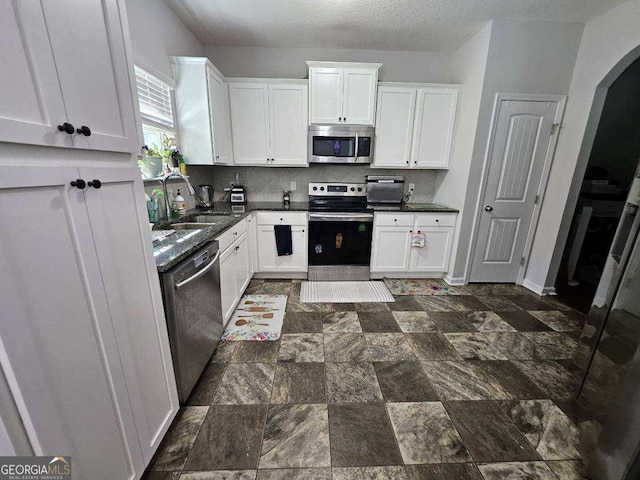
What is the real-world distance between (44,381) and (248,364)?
1.34m

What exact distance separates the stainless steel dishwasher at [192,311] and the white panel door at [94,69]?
0.68 meters

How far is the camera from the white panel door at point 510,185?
2736mm

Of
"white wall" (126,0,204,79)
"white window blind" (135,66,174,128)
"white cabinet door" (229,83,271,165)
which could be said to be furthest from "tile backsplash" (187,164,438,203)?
"white wall" (126,0,204,79)

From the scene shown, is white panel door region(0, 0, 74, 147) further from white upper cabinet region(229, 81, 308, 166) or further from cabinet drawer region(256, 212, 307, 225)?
white upper cabinet region(229, 81, 308, 166)

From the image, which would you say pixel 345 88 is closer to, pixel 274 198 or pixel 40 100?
pixel 274 198

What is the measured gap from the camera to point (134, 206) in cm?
103

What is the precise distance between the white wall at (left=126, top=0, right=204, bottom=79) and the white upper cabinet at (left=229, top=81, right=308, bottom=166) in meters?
0.66

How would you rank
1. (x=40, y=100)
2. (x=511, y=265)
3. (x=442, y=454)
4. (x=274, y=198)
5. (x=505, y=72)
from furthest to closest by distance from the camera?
(x=274, y=198) → (x=511, y=265) → (x=505, y=72) → (x=442, y=454) → (x=40, y=100)

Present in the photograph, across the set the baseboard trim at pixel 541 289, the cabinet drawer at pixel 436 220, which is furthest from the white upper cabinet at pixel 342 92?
the baseboard trim at pixel 541 289

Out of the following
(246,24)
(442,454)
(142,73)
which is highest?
(246,24)

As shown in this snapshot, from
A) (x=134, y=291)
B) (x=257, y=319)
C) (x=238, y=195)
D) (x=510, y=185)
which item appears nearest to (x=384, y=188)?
(x=510, y=185)

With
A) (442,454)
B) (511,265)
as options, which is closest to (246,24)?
(442,454)

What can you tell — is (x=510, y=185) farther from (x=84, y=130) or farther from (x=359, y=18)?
(x=84, y=130)

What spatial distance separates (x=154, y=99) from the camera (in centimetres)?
227
